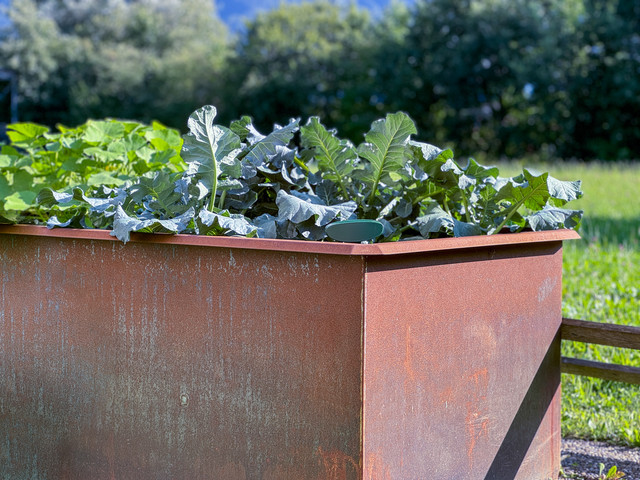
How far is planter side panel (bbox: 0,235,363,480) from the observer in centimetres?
179

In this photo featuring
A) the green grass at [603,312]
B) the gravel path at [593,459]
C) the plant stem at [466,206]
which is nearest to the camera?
the plant stem at [466,206]

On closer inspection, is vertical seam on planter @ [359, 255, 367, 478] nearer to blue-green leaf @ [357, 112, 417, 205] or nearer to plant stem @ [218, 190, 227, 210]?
blue-green leaf @ [357, 112, 417, 205]

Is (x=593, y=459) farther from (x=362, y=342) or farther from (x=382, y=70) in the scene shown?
(x=382, y=70)

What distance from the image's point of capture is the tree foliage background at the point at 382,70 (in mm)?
23812

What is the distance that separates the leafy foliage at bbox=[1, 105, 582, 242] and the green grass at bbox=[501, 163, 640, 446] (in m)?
1.16

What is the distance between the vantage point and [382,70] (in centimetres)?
2795

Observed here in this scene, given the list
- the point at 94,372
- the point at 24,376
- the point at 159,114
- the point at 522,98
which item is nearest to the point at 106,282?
the point at 94,372

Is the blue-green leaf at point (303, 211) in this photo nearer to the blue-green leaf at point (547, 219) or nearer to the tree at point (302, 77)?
the blue-green leaf at point (547, 219)

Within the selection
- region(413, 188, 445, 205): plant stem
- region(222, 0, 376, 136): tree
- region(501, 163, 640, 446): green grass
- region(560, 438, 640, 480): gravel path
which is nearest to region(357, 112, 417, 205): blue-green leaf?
region(413, 188, 445, 205): plant stem

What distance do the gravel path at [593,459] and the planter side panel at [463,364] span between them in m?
0.29

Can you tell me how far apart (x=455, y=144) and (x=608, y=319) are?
906 inches

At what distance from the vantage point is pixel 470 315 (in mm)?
2061

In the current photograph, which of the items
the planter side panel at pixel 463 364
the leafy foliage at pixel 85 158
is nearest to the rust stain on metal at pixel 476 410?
the planter side panel at pixel 463 364

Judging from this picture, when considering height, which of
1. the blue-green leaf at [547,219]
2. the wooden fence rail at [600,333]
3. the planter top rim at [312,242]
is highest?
the blue-green leaf at [547,219]
